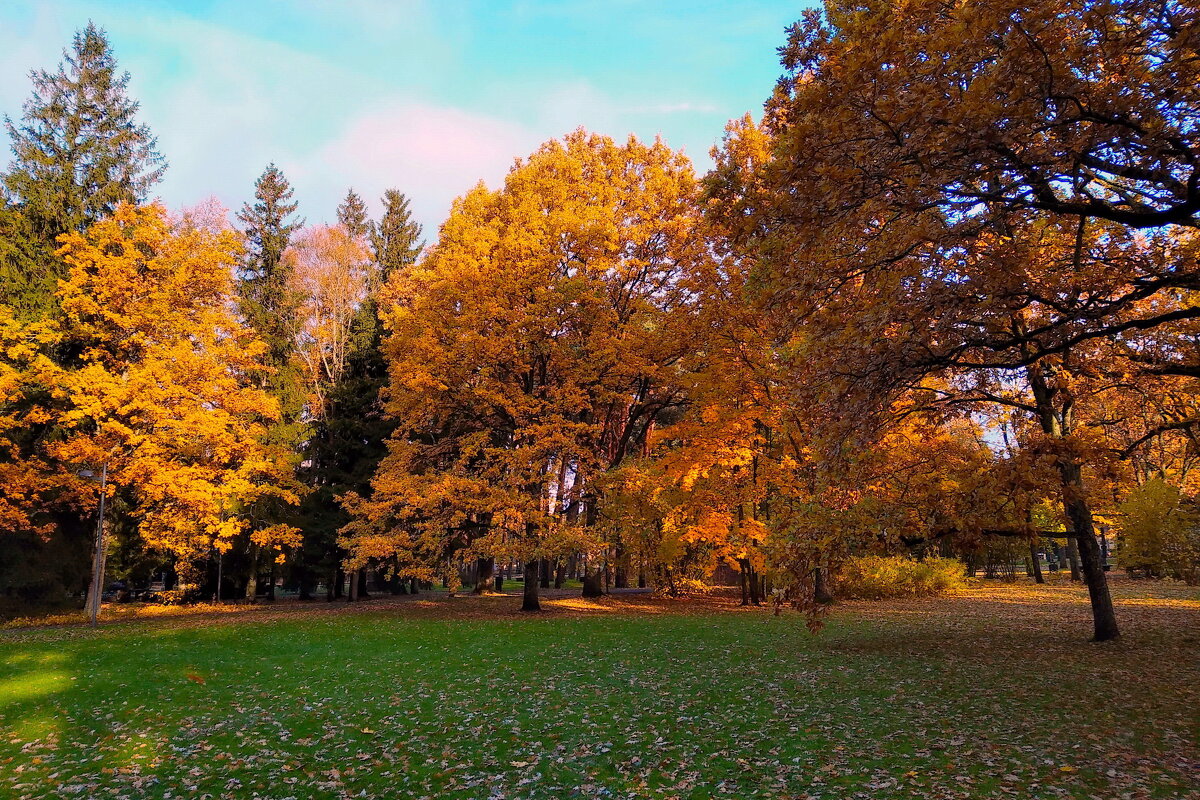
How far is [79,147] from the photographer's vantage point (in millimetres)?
23750

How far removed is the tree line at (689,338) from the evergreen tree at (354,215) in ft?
1.01

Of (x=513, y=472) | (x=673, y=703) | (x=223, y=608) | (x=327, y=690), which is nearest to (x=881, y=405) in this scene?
(x=673, y=703)

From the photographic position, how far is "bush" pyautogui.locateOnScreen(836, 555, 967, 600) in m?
24.9

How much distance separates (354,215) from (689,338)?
2847 cm

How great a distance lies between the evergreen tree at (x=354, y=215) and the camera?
1542 inches

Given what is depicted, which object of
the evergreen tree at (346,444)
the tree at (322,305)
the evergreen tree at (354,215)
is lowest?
the evergreen tree at (346,444)

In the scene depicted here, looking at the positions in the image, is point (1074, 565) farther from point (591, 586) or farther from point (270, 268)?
point (270, 268)

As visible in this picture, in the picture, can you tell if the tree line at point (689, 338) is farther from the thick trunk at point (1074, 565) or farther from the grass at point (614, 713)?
the thick trunk at point (1074, 565)

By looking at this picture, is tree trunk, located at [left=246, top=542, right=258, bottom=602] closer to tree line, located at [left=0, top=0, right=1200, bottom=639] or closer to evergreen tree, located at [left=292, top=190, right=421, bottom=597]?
tree line, located at [left=0, top=0, right=1200, bottom=639]

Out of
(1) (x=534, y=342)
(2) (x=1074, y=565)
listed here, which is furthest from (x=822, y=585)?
(2) (x=1074, y=565)

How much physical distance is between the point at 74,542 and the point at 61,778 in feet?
70.7

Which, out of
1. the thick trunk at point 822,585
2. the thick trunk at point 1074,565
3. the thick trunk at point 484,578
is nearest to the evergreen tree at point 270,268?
the thick trunk at point 484,578

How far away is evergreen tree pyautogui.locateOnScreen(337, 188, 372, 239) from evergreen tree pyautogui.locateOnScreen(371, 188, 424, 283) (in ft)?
5.31

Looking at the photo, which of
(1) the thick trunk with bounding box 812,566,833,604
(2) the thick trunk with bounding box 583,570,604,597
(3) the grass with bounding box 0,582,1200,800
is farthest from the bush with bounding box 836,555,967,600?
(1) the thick trunk with bounding box 812,566,833,604
